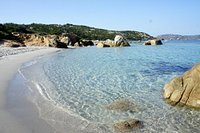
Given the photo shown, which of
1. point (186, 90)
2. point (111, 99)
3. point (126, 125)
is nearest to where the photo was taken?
point (126, 125)

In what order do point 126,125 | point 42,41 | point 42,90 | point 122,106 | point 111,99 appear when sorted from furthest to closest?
point 42,41
point 42,90
point 111,99
point 122,106
point 126,125

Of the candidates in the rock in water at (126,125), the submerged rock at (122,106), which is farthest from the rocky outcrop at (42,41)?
the rock in water at (126,125)

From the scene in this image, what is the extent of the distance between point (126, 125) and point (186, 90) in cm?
434

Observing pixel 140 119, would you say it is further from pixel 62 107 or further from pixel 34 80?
pixel 34 80

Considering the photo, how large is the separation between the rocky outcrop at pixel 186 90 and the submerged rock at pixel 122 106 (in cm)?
192

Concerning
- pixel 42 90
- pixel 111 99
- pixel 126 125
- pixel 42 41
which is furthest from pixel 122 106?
pixel 42 41

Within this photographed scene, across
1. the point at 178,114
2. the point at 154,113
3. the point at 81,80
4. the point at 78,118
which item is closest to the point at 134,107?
the point at 154,113

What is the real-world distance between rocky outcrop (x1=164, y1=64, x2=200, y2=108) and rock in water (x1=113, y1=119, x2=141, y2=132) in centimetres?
341

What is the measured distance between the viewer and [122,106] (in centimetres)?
1249

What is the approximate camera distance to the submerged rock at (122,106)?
12086 mm

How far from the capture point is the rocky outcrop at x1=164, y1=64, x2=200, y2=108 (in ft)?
41.1

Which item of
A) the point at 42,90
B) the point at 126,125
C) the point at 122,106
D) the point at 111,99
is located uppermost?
the point at 126,125

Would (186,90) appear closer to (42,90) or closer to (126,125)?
(126,125)

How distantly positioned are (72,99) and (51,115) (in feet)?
9.71
